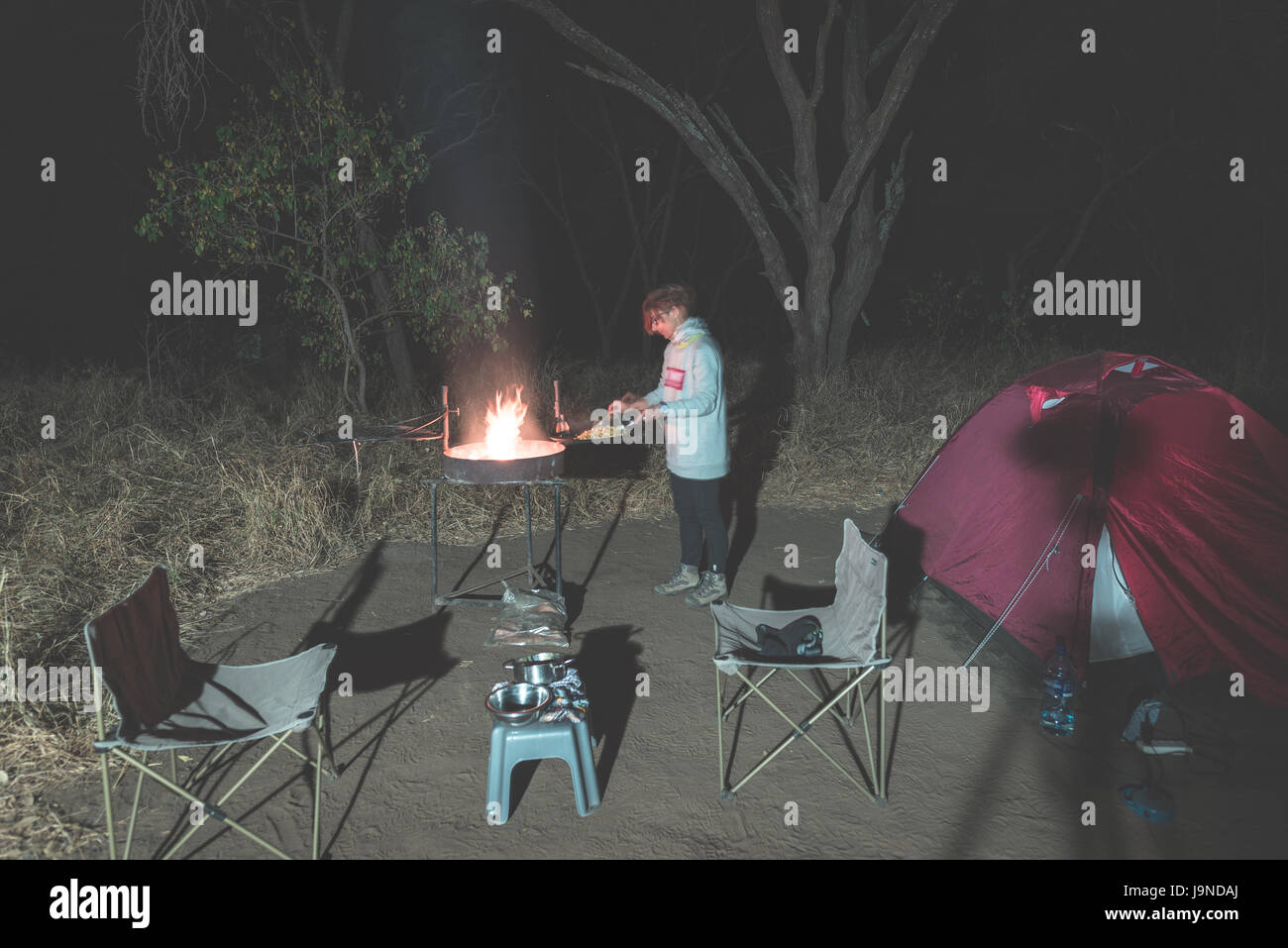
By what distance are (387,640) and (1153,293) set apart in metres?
28.2

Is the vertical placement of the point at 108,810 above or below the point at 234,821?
above

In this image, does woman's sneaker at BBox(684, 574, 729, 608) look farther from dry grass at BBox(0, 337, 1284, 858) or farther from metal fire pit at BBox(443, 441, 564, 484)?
dry grass at BBox(0, 337, 1284, 858)

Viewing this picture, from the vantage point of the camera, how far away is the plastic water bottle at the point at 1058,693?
4020 millimetres

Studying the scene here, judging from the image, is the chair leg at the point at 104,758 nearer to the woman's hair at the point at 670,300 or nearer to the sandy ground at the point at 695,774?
the sandy ground at the point at 695,774

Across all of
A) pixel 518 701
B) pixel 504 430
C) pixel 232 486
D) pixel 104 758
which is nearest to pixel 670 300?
pixel 504 430

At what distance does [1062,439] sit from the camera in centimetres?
498

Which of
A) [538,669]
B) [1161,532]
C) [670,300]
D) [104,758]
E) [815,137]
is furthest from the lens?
[815,137]

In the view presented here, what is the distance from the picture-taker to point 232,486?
6816 mm

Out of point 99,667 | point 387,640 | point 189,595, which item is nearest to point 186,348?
point 189,595

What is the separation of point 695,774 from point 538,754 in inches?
29.3

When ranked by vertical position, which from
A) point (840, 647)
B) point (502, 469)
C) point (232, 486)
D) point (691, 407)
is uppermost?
point (691, 407)

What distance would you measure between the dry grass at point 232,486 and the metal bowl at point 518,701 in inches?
65.0

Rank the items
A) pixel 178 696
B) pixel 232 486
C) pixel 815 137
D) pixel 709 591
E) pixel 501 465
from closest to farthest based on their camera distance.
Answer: pixel 178 696
pixel 501 465
pixel 709 591
pixel 232 486
pixel 815 137

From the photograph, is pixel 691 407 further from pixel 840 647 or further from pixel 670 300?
pixel 840 647
